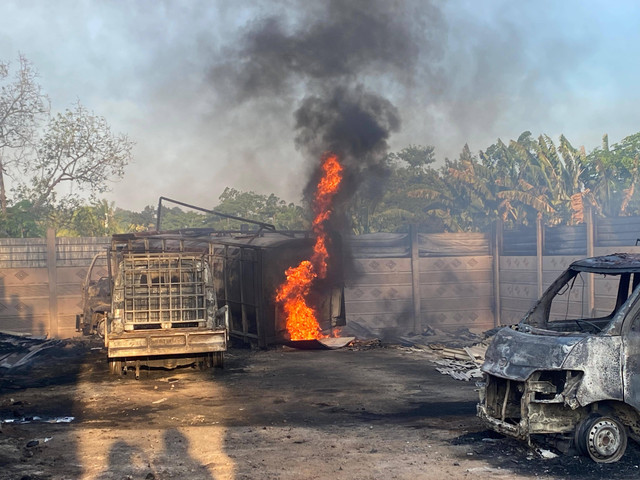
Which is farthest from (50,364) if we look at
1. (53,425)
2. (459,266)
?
(459,266)

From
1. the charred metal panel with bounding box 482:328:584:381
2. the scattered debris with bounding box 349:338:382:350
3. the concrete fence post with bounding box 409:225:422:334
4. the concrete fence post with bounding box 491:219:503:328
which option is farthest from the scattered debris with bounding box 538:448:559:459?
the concrete fence post with bounding box 491:219:503:328

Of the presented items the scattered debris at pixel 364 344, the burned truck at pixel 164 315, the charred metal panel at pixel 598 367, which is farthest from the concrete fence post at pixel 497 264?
the charred metal panel at pixel 598 367

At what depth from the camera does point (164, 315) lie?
534 inches

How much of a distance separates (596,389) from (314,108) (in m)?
14.4

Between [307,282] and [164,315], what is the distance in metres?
4.30

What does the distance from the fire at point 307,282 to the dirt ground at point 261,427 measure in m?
2.67

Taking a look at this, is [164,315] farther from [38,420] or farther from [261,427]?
[261,427]

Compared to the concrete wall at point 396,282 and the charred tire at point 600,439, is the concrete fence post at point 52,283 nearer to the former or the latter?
the concrete wall at point 396,282

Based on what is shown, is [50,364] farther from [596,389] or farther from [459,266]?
[459,266]

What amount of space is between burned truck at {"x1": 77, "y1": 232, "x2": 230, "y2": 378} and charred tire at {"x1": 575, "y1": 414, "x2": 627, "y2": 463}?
23.7ft

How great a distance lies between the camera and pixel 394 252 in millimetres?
22875

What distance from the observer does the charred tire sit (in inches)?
264

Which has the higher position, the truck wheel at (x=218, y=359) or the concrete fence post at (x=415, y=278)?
the concrete fence post at (x=415, y=278)

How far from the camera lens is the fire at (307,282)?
1641cm
